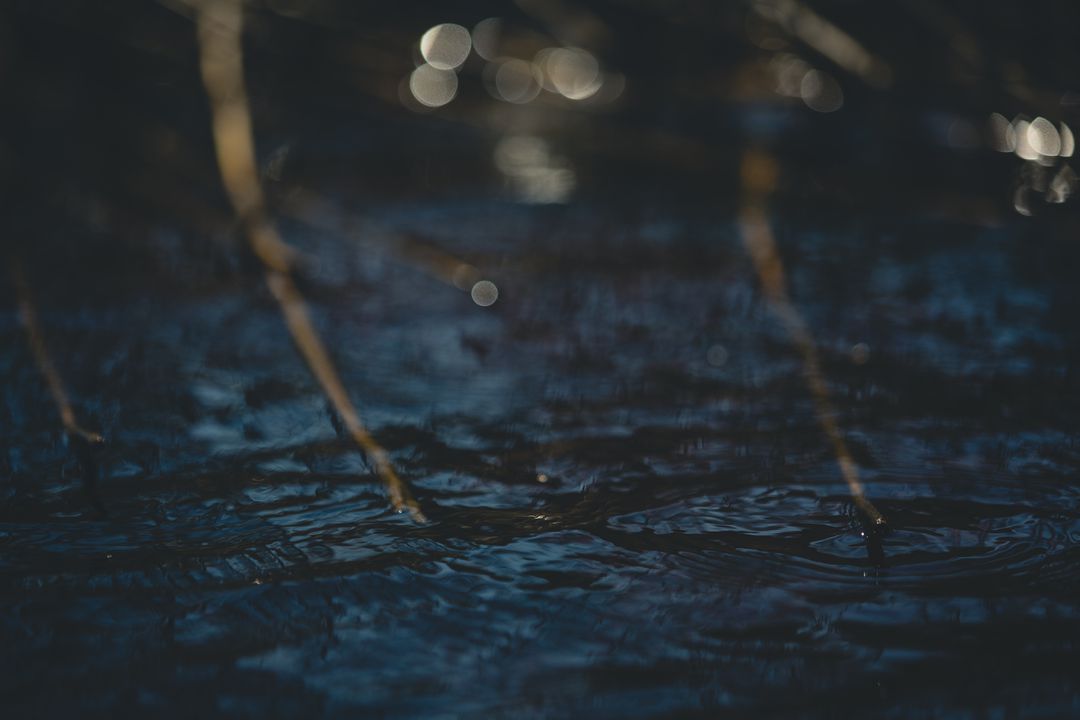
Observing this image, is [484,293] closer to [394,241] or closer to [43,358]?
[394,241]

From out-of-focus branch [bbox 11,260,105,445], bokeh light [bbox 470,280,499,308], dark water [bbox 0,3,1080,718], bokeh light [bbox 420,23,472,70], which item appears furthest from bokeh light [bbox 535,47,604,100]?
out-of-focus branch [bbox 11,260,105,445]

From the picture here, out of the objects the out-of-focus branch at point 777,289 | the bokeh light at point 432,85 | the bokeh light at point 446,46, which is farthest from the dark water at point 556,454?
the bokeh light at point 446,46

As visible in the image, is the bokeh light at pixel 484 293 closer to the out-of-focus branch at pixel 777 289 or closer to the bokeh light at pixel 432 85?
the out-of-focus branch at pixel 777 289

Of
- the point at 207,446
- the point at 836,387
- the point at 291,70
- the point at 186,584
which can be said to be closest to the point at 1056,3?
the point at 836,387

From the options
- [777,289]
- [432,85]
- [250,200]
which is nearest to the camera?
[777,289]

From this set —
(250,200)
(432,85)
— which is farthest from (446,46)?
(250,200)

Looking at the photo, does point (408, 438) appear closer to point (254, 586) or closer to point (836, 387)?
point (254, 586)
